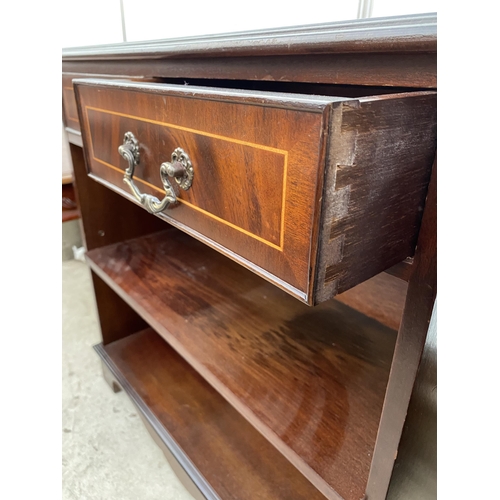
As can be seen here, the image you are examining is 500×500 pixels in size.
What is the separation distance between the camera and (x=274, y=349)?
58cm

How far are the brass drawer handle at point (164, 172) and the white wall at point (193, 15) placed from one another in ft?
0.42

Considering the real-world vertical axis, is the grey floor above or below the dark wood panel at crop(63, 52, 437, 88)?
below

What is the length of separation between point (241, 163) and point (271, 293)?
44 cm

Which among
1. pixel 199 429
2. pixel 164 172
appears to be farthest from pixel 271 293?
pixel 164 172

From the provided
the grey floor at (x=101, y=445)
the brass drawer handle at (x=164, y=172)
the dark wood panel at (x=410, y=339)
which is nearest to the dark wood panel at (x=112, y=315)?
the grey floor at (x=101, y=445)

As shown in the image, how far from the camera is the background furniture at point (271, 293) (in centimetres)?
27

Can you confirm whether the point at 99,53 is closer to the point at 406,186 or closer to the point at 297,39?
the point at 297,39

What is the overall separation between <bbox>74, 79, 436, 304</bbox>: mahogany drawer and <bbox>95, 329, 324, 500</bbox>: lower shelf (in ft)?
1.49

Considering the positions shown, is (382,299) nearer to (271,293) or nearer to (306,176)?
(271,293)

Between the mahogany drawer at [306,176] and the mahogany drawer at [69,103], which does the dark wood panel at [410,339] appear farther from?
the mahogany drawer at [69,103]

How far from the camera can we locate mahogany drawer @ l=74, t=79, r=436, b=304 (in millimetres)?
240

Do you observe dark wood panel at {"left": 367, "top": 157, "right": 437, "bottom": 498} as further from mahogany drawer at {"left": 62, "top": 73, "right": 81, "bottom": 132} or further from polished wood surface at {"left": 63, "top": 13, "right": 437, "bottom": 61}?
mahogany drawer at {"left": 62, "top": 73, "right": 81, "bottom": 132}

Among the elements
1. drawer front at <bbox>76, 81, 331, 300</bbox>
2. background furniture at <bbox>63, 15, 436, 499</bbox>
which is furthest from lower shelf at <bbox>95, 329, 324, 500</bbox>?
drawer front at <bbox>76, 81, 331, 300</bbox>
